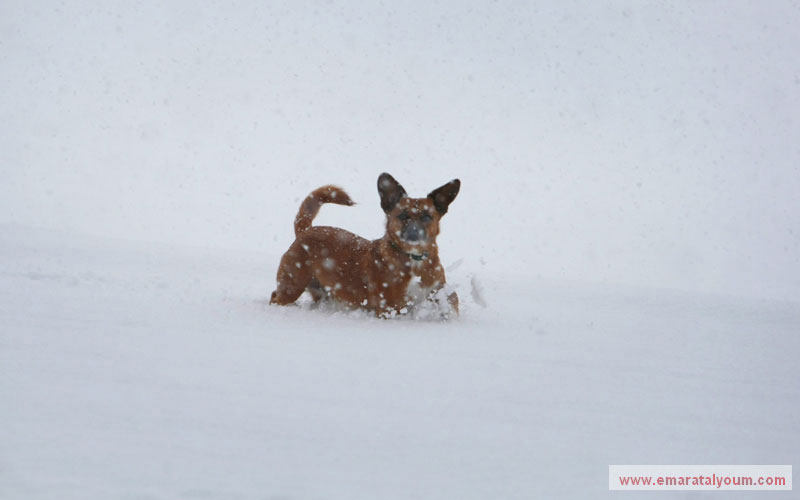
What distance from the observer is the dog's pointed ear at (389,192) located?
14.6 feet

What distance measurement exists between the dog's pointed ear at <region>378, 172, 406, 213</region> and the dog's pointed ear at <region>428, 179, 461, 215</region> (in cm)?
22

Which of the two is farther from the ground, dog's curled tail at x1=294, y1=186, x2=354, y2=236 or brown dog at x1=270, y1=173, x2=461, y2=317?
dog's curled tail at x1=294, y1=186, x2=354, y2=236

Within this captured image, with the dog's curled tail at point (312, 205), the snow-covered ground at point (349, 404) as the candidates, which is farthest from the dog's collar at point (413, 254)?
the dog's curled tail at point (312, 205)

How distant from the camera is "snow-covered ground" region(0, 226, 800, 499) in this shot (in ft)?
4.68

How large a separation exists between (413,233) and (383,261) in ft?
1.01

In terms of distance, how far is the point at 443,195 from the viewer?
452 cm

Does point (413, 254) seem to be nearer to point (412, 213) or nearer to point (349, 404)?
point (412, 213)

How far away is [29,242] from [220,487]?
8775mm

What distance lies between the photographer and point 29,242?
28.7 feet

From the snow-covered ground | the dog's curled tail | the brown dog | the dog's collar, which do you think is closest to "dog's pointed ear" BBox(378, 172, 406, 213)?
the brown dog

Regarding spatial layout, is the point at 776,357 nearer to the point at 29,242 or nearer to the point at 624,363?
the point at 624,363

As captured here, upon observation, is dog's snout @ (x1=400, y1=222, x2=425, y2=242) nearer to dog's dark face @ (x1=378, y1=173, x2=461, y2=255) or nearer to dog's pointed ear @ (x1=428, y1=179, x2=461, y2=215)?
dog's dark face @ (x1=378, y1=173, x2=461, y2=255)

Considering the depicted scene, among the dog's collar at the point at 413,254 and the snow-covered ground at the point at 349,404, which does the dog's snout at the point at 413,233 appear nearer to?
the dog's collar at the point at 413,254

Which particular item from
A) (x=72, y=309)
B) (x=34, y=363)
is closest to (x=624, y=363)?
(x=34, y=363)
